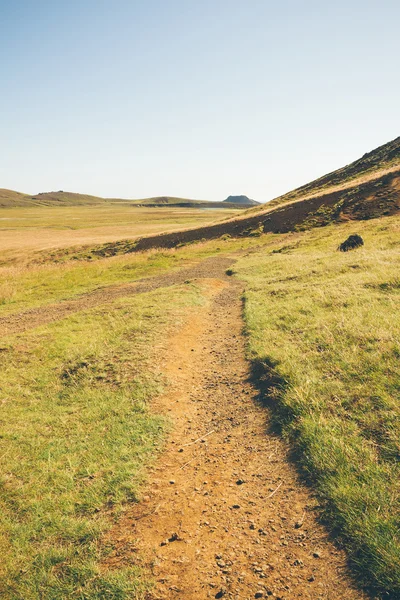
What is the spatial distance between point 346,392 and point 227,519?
373cm

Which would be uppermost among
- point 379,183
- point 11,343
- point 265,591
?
point 379,183

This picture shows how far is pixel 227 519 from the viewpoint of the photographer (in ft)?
17.3

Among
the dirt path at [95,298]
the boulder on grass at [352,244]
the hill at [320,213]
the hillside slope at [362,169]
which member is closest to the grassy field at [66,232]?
the hill at [320,213]

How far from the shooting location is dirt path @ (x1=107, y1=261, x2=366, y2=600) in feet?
14.0

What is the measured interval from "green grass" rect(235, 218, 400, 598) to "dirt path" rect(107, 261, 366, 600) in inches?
14.5

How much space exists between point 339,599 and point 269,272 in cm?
1974

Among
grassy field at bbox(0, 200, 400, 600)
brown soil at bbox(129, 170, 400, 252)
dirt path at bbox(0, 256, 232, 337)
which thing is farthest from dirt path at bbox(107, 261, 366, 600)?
brown soil at bbox(129, 170, 400, 252)

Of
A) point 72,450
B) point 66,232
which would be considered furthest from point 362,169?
point 72,450

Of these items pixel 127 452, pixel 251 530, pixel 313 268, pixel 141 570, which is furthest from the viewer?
pixel 313 268

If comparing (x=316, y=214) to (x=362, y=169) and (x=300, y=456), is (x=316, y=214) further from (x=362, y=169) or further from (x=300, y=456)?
(x=300, y=456)

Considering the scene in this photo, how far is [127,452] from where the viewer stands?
6.80 metres

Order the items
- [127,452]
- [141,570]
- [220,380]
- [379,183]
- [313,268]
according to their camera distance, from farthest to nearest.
→ 1. [379,183]
2. [313,268]
3. [220,380]
4. [127,452]
5. [141,570]

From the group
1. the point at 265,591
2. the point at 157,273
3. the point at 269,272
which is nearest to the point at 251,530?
the point at 265,591

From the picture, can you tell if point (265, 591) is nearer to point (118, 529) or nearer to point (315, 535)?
point (315, 535)
